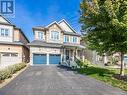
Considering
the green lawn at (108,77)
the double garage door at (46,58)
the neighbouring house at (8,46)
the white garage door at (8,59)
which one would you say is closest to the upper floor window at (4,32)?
the neighbouring house at (8,46)

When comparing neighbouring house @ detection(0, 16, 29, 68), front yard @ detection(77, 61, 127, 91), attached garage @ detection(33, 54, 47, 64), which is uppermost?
neighbouring house @ detection(0, 16, 29, 68)

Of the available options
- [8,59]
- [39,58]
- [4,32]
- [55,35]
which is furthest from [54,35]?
[8,59]

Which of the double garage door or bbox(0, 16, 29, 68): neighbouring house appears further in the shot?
the double garage door

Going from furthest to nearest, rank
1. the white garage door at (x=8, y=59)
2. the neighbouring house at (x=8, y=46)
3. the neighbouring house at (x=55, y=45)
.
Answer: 1. the neighbouring house at (x=55, y=45)
2. the neighbouring house at (x=8, y=46)
3. the white garage door at (x=8, y=59)

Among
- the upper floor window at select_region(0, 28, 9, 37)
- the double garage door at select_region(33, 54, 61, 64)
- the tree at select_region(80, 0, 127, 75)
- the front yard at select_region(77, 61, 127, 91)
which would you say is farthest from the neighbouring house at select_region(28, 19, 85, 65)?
the tree at select_region(80, 0, 127, 75)

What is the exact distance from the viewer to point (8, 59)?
122 feet

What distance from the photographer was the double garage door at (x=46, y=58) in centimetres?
3952

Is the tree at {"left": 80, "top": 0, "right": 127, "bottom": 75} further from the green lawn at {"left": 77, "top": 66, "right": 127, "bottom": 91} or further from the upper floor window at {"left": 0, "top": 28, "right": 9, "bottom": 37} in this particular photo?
the upper floor window at {"left": 0, "top": 28, "right": 9, "bottom": 37}

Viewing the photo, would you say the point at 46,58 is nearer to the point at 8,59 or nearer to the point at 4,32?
the point at 8,59

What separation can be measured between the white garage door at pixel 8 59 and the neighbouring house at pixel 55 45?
2.95 metres

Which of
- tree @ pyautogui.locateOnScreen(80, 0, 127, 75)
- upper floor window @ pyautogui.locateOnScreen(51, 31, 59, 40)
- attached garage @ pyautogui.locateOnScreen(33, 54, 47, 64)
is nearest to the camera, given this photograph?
tree @ pyautogui.locateOnScreen(80, 0, 127, 75)

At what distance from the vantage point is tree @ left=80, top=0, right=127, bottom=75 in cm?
2169

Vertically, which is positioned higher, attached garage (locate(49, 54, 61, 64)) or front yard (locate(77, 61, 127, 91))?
attached garage (locate(49, 54, 61, 64))

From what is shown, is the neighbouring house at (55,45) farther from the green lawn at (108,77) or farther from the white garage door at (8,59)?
the green lawn at (108,77)
